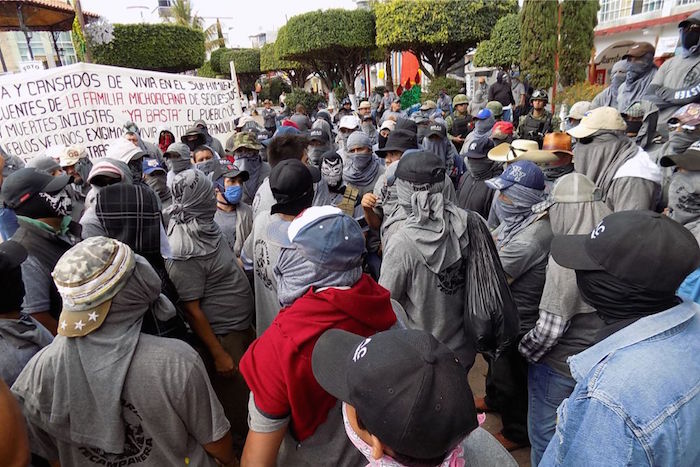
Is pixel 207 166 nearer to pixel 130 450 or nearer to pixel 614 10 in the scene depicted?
pixel 130 450

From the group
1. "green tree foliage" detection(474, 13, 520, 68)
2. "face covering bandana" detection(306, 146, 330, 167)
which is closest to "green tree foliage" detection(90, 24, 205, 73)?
"green tree foliage" detection(474, 13, 520, 68)

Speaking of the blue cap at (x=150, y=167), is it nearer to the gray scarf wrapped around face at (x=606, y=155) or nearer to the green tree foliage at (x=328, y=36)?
the gray scarf wrapped around face at (x=606, y=155)

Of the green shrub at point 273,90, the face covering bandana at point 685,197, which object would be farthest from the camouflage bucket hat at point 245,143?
the green shrub at point 273,90

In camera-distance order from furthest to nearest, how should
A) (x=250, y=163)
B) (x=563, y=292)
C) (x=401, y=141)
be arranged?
(x=250, y=163)
(x=401, y=141)
(x=563, y=292)

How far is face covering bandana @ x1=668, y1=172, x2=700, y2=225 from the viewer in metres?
2.64

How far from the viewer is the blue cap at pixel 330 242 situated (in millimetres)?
1681

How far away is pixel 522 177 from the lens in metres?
2.76

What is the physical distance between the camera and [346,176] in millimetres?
4637

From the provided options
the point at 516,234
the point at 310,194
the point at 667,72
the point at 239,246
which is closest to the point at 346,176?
the point at 239,246

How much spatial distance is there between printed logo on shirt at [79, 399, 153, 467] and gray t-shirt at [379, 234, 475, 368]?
1.39 meters

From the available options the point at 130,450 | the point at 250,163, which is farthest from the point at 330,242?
the point at 250,163

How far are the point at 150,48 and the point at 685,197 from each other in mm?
22993

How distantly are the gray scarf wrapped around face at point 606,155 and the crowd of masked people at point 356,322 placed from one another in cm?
2

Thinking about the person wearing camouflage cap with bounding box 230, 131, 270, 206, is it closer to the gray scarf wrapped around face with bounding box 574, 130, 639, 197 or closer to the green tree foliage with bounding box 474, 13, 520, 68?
the gray scarf wrapped around face with bounding box 574, 130, 639, 197
